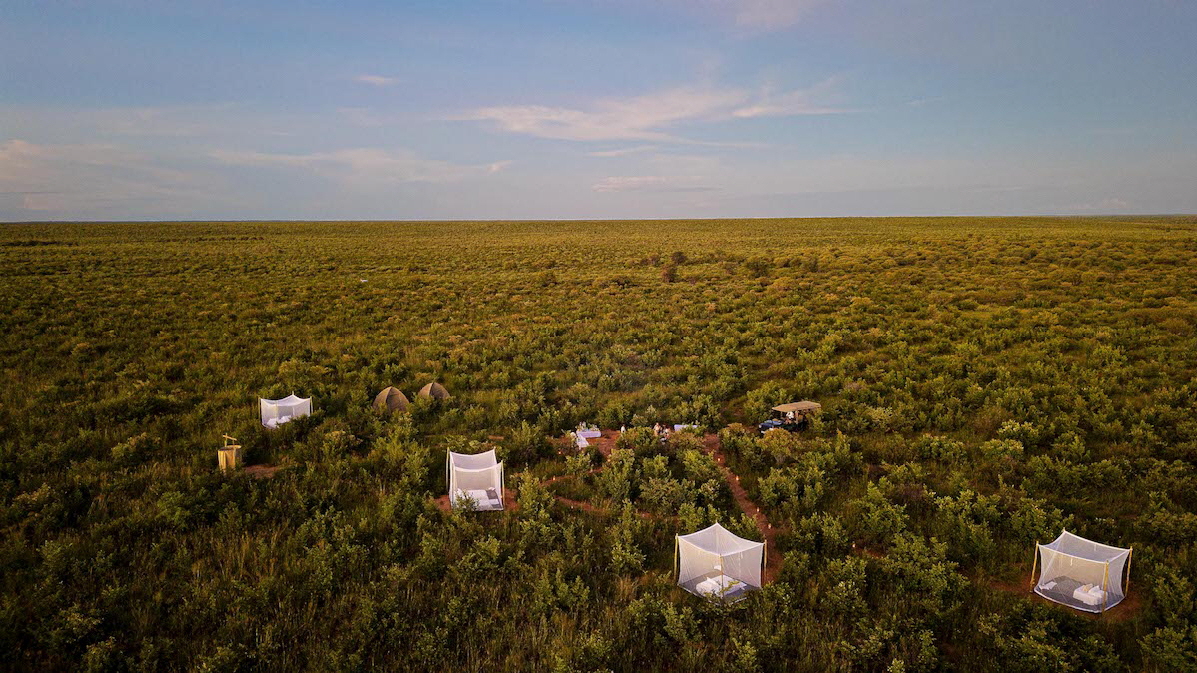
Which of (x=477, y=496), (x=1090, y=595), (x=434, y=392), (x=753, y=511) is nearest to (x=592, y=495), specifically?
(x=477, y=496)

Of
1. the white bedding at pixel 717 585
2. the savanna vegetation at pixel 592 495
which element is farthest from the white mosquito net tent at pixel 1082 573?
the white bedding at pixel 717 585

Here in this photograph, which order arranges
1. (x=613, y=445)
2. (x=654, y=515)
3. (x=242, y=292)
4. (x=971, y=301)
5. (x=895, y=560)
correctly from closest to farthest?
(x=895, y=560), (x=654, y=515), (x=613, y=445), (x=971, y=301), (x=242, y=292)

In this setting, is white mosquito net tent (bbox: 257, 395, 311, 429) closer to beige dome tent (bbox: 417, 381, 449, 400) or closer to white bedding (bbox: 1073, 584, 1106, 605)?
beige dome tent (bbox: 417, 381, 449, 400)

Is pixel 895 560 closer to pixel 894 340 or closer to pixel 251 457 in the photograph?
pixel 251 457

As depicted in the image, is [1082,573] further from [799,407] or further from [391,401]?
[391,401]

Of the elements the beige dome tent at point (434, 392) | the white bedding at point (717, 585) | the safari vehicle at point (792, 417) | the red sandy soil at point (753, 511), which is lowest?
the red sandy soil at point (753, 511)

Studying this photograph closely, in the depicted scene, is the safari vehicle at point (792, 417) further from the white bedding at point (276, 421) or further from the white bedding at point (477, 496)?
the white bedding at point (276, 421)

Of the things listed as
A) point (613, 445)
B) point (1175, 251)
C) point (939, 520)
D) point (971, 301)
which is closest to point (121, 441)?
point (613, 445)
